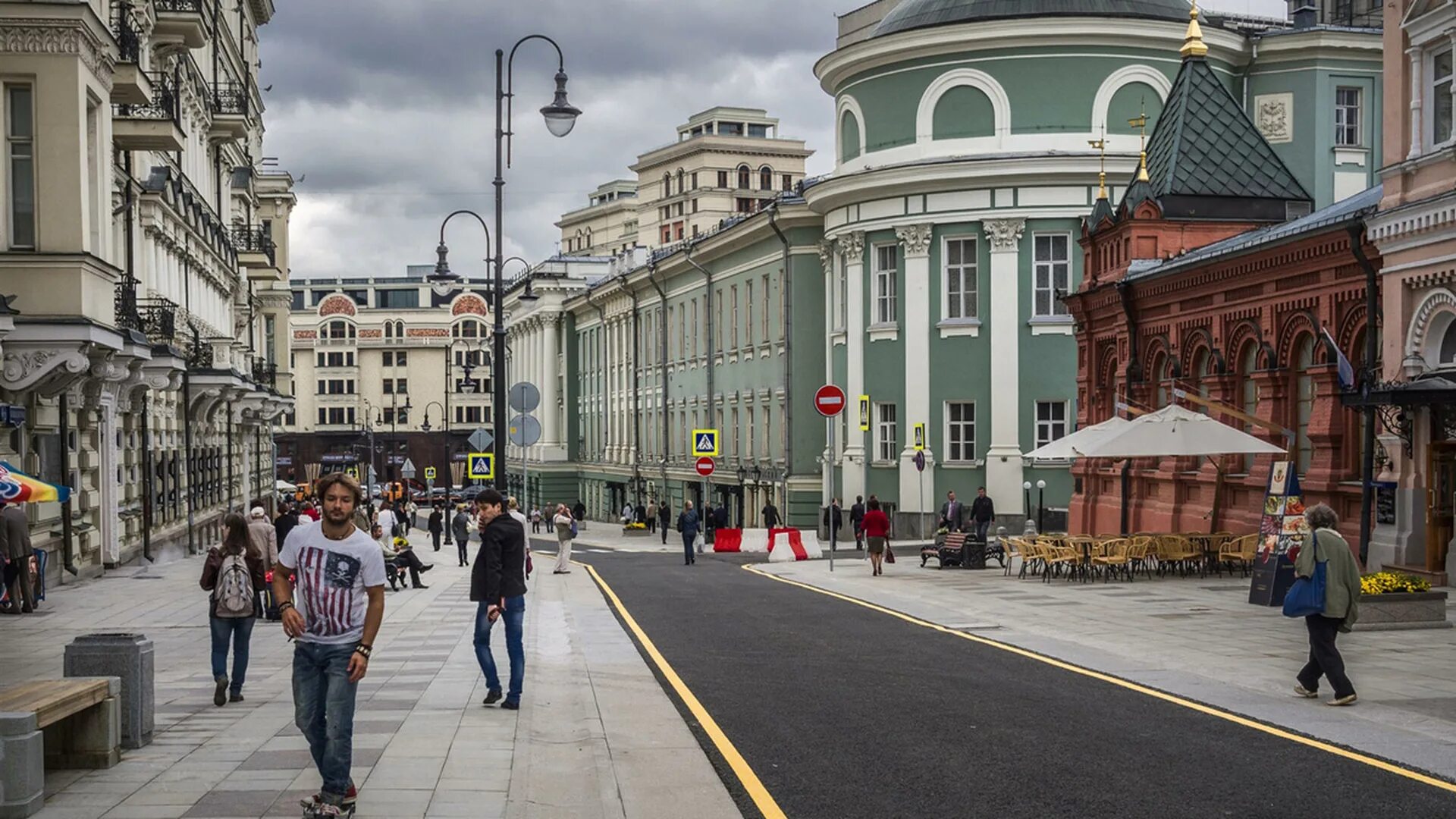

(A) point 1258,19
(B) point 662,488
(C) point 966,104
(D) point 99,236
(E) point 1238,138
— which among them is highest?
(A) point 1258,19

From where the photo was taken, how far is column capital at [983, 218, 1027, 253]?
5184 cm

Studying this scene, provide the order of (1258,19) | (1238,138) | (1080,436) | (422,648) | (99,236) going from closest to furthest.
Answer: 1. (422,648)
2. (99,236)
3. (1080,436)
4. (1238,138)
5. (1258,19)

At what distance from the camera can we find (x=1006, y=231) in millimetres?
51906

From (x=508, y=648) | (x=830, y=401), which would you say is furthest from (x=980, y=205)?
(x=508, y=648)

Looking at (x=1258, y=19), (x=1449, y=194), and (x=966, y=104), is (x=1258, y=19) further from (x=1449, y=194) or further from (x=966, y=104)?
(x=1449, y=194)

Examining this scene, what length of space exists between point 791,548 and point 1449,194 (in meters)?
21.7

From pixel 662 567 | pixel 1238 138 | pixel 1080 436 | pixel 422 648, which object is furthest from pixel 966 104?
pixel 422 648

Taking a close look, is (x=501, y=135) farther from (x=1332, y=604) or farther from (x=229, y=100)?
(x=229, y=100)

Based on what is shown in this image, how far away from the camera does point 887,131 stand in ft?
177

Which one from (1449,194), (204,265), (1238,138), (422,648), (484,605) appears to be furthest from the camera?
(204,265)

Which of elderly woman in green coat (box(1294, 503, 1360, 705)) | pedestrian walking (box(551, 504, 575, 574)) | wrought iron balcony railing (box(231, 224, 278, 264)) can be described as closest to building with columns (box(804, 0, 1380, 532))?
pedestrian walking (box(551, 504, 575, 574))

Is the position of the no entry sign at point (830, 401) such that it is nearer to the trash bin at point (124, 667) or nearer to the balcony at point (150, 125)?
the balcony at point (150, 125)

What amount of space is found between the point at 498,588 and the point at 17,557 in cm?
1122

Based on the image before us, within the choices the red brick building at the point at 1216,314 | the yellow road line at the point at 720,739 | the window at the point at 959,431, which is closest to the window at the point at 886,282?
the window at the point at 959,431
